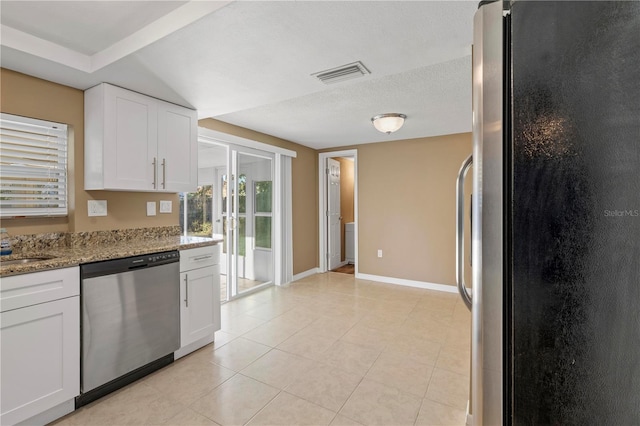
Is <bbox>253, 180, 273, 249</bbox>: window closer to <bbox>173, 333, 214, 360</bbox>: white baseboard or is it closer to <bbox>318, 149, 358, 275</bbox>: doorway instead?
<bbox>318, 149, 358, 275</bbox>: doorway

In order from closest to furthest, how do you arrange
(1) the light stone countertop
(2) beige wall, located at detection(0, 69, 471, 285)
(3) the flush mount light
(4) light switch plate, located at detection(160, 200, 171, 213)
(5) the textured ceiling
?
(5) the textured ceiling < (1) the light stone countertop < (4) light switch plate, located at detection(160, 200, 171, 213) < (3) the flush mount light < (2) beige wall, located at detection(0, 69, 471, 285)

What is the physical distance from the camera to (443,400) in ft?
6.35

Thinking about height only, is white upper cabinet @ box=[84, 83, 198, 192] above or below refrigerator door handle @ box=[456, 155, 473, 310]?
above

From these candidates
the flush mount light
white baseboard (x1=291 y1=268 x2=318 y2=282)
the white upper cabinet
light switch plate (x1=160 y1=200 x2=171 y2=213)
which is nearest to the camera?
the white upper cabinet

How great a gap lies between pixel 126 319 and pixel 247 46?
6.46 ft

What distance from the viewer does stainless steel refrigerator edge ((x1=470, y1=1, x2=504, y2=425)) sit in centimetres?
67

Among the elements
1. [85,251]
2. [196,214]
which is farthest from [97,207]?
[196,214]

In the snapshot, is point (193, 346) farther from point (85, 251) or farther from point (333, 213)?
point (333, 213)

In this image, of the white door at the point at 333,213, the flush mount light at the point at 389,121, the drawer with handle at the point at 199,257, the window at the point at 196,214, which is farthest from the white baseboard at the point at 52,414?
the white door at the point at 333,213

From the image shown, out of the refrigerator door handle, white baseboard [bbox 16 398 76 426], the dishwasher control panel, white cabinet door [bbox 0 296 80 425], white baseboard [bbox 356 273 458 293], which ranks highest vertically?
the refrigerator door handle

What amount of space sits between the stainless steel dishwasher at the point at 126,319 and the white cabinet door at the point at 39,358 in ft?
0.20

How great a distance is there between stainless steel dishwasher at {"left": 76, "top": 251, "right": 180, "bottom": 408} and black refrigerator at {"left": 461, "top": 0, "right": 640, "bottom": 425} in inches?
84.7

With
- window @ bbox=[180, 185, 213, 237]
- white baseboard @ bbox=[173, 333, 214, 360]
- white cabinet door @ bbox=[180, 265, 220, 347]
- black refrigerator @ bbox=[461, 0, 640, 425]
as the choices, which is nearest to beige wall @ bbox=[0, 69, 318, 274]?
white cabinet door @ bbox=[180, 265, 220, 347]

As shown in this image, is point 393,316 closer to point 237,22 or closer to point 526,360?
point 526,360
